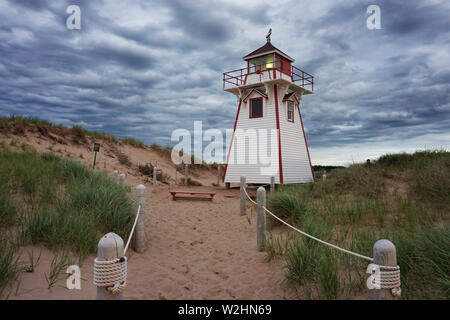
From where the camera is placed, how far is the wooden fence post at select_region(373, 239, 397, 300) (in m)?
2.55

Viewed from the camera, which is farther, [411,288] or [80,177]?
[80,177]

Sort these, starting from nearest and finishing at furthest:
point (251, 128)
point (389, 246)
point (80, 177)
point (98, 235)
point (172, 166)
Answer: point (389, 246), point (98, 235), point (80, 177), point (251, 128), point (172, 166)

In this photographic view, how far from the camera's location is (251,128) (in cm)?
1898

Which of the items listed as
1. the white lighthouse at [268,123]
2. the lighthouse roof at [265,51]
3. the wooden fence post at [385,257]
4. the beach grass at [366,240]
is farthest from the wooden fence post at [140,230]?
the lighthouse roof at [265,51]

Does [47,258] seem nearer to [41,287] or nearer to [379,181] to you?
[41,287]

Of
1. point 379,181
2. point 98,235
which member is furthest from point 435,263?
point 379,181

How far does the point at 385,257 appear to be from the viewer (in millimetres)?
2561

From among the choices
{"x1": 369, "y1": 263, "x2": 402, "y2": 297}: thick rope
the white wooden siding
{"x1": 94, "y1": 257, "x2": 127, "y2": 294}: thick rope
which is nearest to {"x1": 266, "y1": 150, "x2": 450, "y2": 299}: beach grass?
{"x1": 369, "y1": 263, "x2": 402, "y2": 297}: thick rope

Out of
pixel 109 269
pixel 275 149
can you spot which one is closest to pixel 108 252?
pixel 109 269

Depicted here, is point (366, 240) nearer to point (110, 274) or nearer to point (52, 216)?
point (110, 274)

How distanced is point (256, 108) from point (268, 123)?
153 cm

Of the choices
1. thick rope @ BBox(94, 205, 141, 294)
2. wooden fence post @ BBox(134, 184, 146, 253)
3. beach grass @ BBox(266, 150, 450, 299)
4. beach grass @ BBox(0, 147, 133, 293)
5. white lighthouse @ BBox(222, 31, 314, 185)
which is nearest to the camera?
thick rope @ BBox(94, 205, 141, 294)

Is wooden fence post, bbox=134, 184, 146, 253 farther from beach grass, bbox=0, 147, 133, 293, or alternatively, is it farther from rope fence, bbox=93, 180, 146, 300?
rope fence, bbox=93, 180, 146, 300

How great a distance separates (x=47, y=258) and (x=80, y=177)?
504cm
